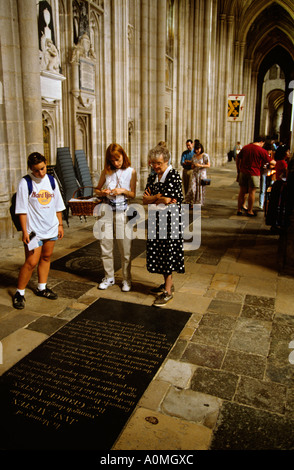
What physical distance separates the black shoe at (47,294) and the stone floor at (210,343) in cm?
8

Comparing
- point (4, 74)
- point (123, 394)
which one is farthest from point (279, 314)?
point (4, 74)

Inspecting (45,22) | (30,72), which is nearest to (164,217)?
(30,72)

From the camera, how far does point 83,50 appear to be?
9914mm

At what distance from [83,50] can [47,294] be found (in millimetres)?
7307

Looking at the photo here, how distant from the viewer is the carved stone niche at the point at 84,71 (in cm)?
973

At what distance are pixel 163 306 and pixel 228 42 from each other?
26905mm

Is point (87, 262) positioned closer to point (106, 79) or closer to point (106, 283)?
point (106, 283)

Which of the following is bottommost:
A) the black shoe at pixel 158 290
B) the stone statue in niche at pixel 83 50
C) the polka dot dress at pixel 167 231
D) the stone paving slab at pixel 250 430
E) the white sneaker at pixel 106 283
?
the stone paving slab at pixel 250 430

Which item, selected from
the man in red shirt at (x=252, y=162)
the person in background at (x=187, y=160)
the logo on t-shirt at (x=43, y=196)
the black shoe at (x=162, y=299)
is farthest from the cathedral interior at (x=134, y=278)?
the logo on t-shirt at (x=43, y=196)

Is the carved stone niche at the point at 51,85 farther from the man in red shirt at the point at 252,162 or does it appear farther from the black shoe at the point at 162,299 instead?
the black shoe at the point at 162,299

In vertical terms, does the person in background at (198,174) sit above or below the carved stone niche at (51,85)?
below

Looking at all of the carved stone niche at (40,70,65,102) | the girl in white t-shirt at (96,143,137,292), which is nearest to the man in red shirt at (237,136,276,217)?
the carved stone niche at (40,70,65,102)

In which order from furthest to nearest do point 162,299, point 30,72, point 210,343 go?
point 30,72, point 162,299, point 210,343
